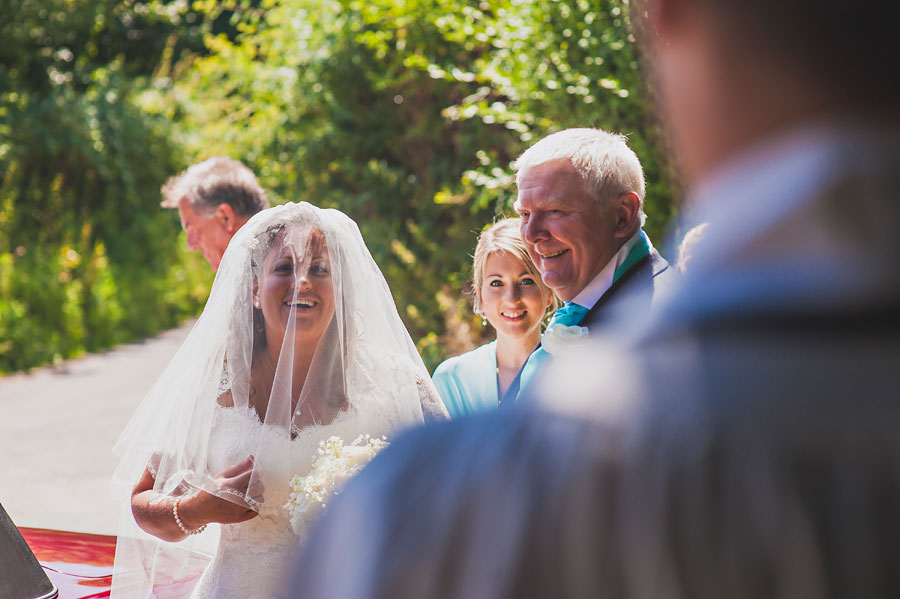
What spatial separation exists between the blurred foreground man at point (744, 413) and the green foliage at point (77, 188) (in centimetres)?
1329

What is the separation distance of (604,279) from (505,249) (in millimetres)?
881

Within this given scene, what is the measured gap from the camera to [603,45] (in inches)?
211

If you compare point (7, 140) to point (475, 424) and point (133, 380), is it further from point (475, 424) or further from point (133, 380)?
point (475, 424)

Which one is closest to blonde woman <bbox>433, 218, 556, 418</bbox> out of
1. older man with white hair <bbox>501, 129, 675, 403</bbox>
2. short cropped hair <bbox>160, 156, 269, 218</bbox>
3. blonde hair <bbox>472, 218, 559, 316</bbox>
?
blonde hair <bbox>472, 218, 559, 316</bbox>

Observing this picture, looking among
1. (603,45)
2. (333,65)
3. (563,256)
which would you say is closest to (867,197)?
(563,256)

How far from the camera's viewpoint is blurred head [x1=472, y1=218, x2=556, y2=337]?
383 cm

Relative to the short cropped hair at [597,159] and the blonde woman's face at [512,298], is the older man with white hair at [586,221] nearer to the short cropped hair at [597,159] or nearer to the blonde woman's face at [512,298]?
the short cropped hair at [597,159]

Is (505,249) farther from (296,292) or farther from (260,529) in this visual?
(260,529)

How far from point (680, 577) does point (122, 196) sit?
16.6m

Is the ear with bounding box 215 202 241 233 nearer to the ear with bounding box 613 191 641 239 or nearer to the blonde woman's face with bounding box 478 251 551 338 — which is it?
the blonde woman's face with bounding box 478 251 551 338

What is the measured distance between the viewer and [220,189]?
4.32m

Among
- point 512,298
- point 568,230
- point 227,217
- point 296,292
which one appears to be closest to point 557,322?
point 568,230

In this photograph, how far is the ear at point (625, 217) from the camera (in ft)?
9.91

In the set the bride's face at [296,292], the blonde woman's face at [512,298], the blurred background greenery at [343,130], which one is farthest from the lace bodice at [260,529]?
the blurred background greenery at [343,130]
